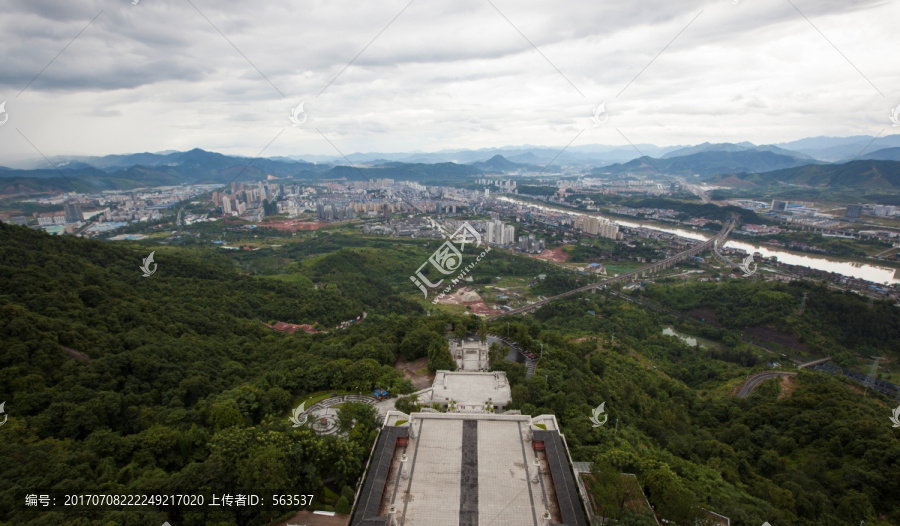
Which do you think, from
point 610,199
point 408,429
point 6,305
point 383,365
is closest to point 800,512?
point 408,429

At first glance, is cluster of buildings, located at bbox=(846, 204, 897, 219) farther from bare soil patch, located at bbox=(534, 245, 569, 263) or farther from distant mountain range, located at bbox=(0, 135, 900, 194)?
bare soil patch, located at bbox=(534, 245, 569, 263)

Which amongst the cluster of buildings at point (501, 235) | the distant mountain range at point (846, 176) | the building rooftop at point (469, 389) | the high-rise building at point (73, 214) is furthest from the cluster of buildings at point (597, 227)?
the high-rise building at point (73, 214)

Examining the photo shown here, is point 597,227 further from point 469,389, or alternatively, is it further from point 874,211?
point 469,389

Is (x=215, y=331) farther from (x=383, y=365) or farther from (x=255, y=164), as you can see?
(x=255, y=164)

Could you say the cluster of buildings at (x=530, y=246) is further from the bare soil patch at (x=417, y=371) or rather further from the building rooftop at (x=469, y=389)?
the building rooftop at (x=469, y=389)

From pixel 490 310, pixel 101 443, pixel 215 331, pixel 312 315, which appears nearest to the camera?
pixel 101 443

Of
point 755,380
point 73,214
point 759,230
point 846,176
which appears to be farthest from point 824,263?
point 73,214

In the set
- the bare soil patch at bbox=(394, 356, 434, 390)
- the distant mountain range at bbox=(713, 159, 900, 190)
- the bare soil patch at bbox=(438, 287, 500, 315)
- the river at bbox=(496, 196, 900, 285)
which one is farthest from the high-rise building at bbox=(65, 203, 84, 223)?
the distant mountain range at bbox=(713, 159, 900, 190)
